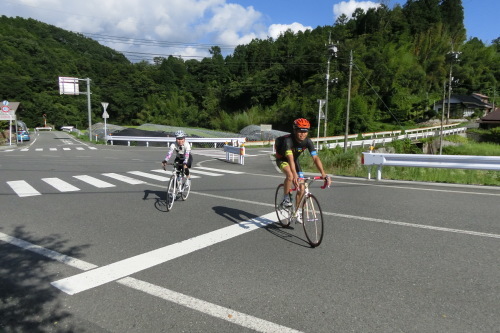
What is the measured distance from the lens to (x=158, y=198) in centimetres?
806

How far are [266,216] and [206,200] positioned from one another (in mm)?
2039

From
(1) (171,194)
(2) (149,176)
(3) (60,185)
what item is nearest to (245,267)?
(1) (171,194)

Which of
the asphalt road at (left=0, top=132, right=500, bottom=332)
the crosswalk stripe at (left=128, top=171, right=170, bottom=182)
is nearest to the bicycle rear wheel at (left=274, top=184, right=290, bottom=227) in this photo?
the asphalt road at (left=0, top=132, right=500, bottom=332)

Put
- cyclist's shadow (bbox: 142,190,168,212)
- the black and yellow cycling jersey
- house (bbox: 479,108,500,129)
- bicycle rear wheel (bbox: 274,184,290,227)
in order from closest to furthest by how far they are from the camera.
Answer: the black and yellow cycling jersey → bicycle rear wheel (bbox: 274,184,290,227) → cyclist's shadow (bbox: 142,190,168,212) → house (bbox: 479,108,500,129)

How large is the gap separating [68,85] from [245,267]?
126 ft

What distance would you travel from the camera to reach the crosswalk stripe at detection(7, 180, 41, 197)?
8.38 metres

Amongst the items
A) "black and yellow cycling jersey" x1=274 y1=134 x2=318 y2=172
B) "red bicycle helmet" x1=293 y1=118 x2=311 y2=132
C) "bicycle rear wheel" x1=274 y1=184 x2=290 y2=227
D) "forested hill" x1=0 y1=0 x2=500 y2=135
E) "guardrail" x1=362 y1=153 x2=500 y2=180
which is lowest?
"bicycle rear wheel" x1=274 y1=184 x2=290 y2=227

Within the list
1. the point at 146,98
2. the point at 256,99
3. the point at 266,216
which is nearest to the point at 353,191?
the point at 266,216

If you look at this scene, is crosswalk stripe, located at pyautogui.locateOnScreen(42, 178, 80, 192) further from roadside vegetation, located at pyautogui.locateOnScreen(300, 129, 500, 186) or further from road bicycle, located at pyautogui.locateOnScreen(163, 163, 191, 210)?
roadside vegetation, located at pyautogui.locateOnScreen(300, 129, 500, 186)

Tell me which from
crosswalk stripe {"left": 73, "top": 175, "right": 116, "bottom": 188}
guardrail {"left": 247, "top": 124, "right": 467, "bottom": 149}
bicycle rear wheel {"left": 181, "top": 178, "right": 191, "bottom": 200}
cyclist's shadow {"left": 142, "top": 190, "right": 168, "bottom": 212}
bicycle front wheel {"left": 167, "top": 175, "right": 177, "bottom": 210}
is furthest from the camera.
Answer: guardrail {"left": 247, "top": 124, "right": 467, "bottom": 149}

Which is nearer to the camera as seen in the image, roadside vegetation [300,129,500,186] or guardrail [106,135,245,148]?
roadside vegetation [300,129,500,186]

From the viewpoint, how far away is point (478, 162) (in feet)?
30.9

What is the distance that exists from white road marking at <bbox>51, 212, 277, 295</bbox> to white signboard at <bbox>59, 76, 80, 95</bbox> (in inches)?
1428

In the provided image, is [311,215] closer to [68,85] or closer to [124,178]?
[124,178]
